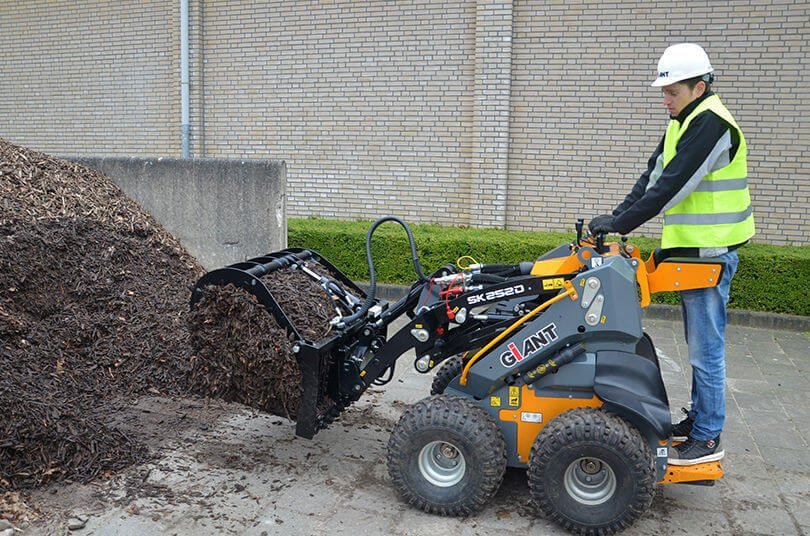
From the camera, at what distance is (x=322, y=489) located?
391 centimetres

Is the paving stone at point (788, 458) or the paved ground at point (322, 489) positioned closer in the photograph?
the paved ground at point (322, 489)

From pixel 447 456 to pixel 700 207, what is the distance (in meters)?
1.79

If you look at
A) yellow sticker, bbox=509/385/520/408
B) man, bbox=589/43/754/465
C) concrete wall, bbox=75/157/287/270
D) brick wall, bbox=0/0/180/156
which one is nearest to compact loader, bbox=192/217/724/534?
yellow sticker, bbox=509/385/520/408

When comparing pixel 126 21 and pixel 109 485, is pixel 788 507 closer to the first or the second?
pixel 109 485

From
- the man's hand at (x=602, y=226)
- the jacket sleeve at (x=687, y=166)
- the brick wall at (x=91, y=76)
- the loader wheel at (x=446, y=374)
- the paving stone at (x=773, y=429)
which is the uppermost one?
the brick wall at (x=91, y=76)

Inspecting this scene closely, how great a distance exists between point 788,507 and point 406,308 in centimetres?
225

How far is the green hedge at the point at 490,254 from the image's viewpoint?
7727 millimetres

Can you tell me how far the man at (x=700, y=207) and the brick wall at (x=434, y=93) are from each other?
5.81 metres

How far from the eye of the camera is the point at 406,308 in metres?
4.07

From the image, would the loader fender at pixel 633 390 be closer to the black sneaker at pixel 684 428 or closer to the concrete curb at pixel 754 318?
the black sneaker at pixel 684 428

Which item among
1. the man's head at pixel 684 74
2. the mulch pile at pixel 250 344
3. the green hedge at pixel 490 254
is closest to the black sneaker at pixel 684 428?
the man's head at pixel 684 74

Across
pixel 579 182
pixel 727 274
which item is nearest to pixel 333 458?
pixel 727 274

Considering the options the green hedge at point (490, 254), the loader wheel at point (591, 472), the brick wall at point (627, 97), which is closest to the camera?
the loader wheel at point (591, 472)

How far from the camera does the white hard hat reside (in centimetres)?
371
